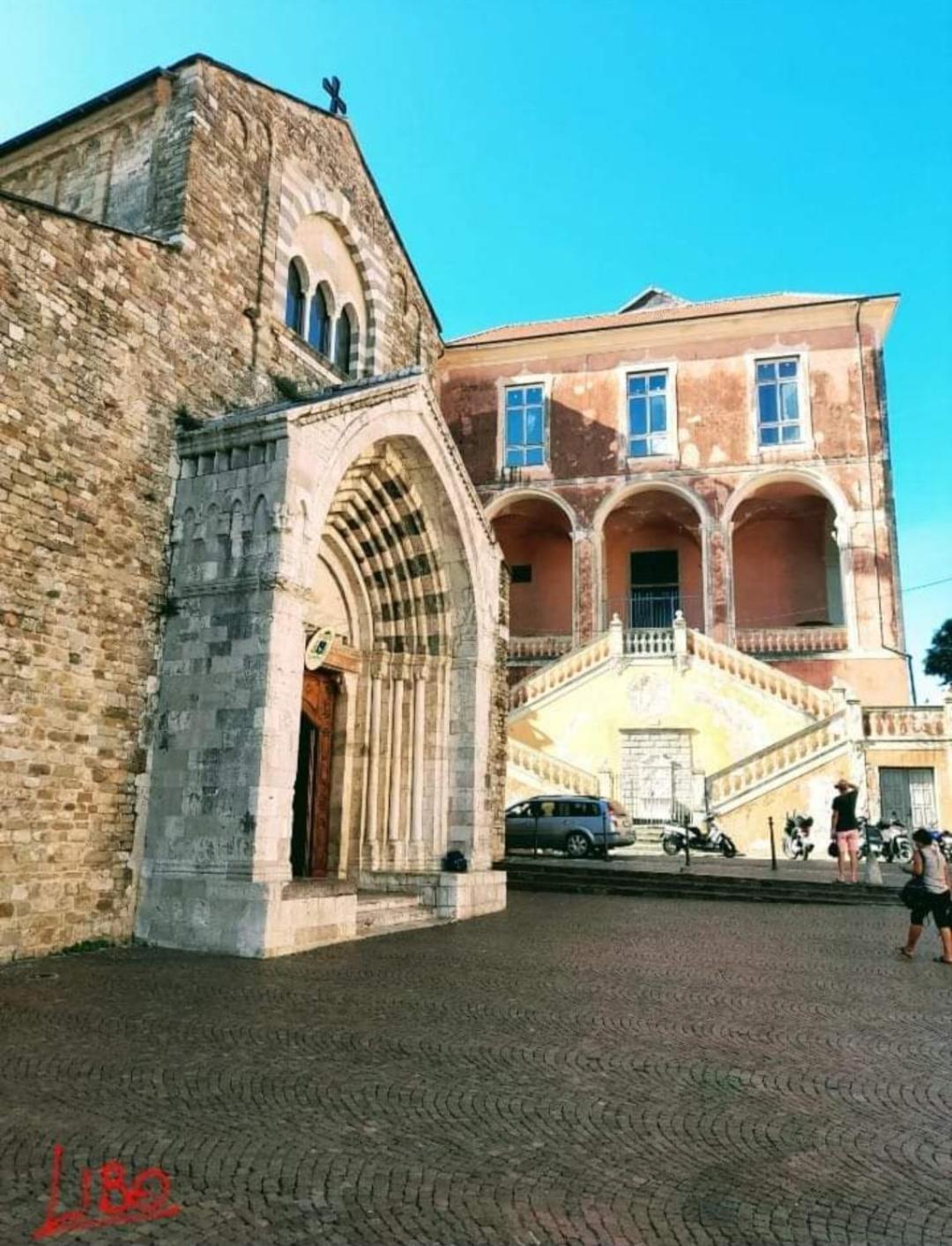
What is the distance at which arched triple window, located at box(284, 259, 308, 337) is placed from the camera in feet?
46.7

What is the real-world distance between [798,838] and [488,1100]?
58.4ft

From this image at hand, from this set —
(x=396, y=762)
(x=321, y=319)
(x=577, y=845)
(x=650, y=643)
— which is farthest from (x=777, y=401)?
(x=396, y=762)

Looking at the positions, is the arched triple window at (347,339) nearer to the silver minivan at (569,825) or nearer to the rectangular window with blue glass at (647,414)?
the silver minivan at (569,825)

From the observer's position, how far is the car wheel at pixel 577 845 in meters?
19.9

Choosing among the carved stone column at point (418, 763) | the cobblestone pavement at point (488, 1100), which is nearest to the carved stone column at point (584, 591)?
the carved stone column at point (418, 763)

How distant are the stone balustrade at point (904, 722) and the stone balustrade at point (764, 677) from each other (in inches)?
35.8

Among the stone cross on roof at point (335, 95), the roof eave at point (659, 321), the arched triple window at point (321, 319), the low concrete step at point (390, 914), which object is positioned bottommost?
the low concrete step at point (390, 914)

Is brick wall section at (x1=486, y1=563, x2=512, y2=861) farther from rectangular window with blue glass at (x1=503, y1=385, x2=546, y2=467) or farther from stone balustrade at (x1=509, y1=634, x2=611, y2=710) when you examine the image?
rectangular window with blue glass at (x1=503, y1=385, x2=546, y2=467)

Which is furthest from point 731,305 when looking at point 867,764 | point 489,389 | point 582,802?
point 582,802

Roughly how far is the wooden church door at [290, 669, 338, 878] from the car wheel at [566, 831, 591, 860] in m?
7.73

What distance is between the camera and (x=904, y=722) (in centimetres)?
2189

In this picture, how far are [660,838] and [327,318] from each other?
14609 mm
